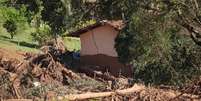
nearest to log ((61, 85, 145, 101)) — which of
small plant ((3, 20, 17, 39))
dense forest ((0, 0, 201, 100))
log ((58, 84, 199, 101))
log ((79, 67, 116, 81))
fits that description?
log ((58, 84, 199, 101))

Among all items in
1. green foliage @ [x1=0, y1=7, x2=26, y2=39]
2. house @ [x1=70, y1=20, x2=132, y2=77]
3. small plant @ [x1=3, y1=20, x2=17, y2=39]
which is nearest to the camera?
house @ [x1=70, y1=20, x2=132, y2=77]

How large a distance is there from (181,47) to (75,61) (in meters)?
15.1

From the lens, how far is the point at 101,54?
37906 mm

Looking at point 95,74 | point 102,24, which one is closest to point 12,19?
point 102,24

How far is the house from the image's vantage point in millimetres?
35375

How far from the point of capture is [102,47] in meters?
38.0

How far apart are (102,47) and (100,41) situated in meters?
0.47

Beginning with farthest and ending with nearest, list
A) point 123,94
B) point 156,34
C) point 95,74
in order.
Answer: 1. point 95,74
2. point 156,34
3. point 123,94

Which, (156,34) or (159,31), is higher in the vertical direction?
(159,31)

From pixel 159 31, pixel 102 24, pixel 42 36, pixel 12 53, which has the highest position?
pixel 42 36

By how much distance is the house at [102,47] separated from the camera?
35.4 m

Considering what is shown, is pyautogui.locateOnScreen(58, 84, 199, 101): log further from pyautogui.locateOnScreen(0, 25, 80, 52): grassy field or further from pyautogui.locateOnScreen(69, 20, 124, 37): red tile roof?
pyautogui.locateOnScreen(0, 25, 80, 52): grassy field

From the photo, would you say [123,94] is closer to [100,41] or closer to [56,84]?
[56,84]

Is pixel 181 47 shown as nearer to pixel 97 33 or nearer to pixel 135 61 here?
pixel 135 61
